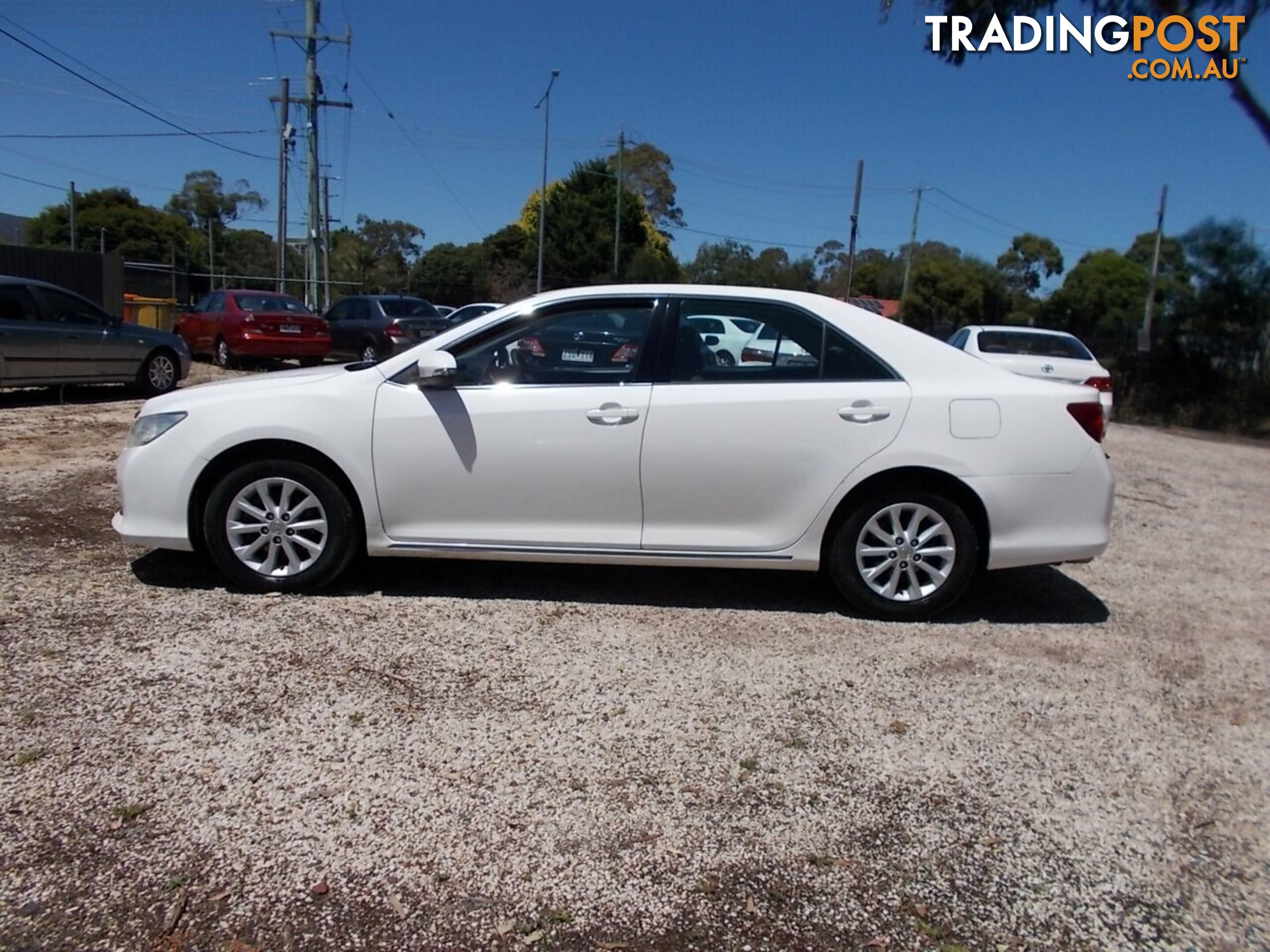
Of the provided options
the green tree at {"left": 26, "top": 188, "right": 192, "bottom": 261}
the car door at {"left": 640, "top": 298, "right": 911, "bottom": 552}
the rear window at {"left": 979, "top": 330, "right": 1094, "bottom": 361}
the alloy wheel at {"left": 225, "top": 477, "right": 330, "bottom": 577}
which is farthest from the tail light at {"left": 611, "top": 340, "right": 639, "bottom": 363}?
the green tree at {"left": 26, "top": 188, "right": 192, "bottom": 261}

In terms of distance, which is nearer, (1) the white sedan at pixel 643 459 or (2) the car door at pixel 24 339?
(1) the white sedan at pixel 643 459

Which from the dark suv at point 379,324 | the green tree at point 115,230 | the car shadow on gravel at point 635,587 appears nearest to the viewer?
the car shadow on gravel at point 635,587

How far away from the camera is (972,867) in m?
2.86

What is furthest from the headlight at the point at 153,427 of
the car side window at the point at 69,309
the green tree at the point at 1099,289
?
the green tree at the point at 1099,289

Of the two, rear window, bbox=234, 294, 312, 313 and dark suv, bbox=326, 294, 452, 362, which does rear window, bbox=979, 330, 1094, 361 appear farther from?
rear window, bbox=234, 294, 312, 313

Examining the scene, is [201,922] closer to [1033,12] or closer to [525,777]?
[525,777]

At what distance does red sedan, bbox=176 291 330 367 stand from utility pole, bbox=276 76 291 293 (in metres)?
11.8

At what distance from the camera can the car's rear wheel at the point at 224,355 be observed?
57.9 feet

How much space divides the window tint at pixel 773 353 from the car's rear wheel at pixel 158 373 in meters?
10.3

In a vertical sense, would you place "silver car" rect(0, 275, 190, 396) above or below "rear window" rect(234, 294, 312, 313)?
below

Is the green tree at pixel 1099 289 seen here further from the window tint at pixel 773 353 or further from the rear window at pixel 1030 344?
the window tint at pixel 773 353

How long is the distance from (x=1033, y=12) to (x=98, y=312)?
10973mm

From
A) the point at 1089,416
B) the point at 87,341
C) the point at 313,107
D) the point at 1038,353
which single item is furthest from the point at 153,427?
the point at 313,107

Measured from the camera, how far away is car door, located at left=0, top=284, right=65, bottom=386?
1090cm
